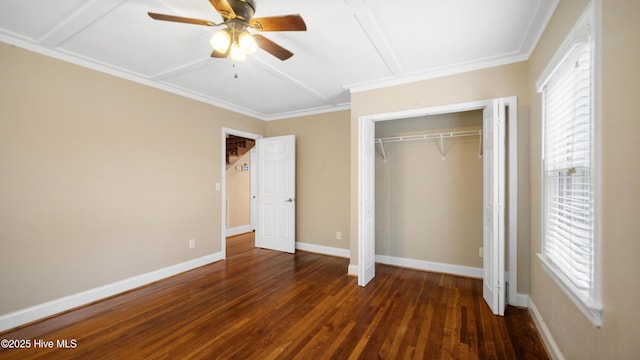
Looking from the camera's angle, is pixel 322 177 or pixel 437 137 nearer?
pixel 437 137

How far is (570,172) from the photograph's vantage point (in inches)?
63.5

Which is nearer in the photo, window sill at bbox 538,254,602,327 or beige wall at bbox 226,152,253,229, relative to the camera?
window sill at bbox 538,254,602,327

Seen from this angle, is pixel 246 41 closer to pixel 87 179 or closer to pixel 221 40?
pixel 221 40

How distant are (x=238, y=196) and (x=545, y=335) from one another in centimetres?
581

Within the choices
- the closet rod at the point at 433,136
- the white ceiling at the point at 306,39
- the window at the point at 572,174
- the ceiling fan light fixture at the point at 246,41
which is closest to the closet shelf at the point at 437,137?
the closet rod at the point at 433,136

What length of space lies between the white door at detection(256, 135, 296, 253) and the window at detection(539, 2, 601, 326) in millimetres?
3407

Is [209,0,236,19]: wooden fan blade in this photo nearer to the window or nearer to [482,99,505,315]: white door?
the window

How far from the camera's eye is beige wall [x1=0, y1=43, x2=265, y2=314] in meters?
2.27

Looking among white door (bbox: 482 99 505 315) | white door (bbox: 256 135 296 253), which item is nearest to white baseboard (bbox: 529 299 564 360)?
white door (bbox: 482 99 505 315)

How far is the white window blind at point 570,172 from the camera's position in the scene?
4.47ft

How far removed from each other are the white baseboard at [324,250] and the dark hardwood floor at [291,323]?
896 mm

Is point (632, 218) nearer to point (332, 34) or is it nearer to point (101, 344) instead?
point (332, 34)

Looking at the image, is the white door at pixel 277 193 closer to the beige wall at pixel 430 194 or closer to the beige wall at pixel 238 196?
the beige wall at pixel 238 196

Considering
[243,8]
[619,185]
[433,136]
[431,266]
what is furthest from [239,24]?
[431,266]
